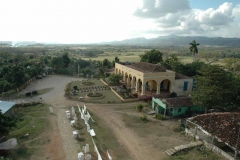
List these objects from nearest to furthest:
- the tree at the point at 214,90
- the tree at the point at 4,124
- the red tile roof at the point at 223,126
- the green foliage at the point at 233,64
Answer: the red tile roof at the point at 223,126 → the tree at the point at 4,124 → the tree at the point at 214,90 → the green foliage at the point at 233,64

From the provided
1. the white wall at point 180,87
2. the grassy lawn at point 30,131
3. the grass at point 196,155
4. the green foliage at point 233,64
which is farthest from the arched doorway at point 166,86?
the green foliage at point 233,64

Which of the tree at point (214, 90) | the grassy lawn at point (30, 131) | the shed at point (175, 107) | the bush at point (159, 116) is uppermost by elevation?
the tree at point (214, 90)

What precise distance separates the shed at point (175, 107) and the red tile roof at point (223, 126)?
481 centimetres

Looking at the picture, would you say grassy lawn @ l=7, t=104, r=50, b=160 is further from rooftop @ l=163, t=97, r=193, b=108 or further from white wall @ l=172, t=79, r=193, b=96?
white wall @ l=172, t=79, r=193, b=96

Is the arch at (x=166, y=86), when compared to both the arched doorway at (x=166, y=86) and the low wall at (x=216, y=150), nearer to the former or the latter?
the arched doorway at (x=166, y=86)

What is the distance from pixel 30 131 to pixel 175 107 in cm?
1446

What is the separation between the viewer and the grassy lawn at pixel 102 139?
45.6 ft

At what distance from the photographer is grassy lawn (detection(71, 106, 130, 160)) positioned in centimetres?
1389

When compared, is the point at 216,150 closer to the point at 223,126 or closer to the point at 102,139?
the point at 223,126

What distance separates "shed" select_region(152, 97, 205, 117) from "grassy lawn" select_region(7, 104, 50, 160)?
1193 cm

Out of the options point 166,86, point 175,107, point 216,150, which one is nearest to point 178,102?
point 175,107

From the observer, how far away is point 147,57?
4756cm

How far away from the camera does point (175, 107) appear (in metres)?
20.6

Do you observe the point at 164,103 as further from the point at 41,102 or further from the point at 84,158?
the point at 41,102
